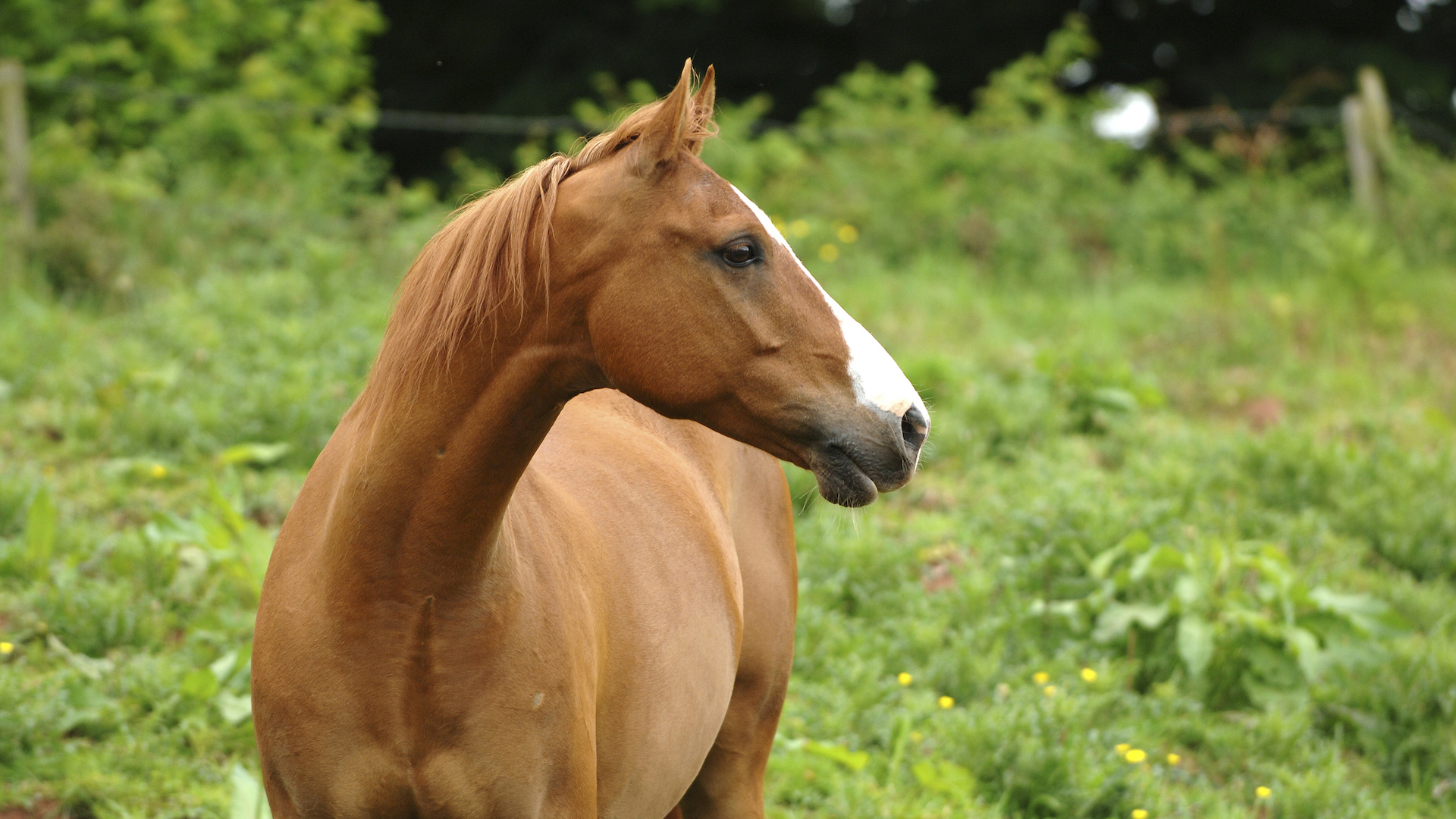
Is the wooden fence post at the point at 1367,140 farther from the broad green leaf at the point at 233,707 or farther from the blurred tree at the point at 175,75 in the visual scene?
the broad green leaf at the point at 233,707

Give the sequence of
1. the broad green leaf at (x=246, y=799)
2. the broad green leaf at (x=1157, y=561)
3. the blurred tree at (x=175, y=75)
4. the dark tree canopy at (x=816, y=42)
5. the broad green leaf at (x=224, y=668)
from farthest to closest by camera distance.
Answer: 1. the dark tree canopy at (x=816, y=42)
2. the blurred tree at (x=175, y=75)
3. the broad green leaf at (x=1157, y=561)
4. the broad green leaf at (x=224, y=668)
5. the broad green leaf at (x=246, y=799)

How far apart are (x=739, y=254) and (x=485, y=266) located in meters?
0.39

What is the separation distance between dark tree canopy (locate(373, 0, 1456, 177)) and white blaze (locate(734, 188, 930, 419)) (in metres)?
11.3

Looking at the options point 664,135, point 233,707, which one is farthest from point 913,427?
point 233,707

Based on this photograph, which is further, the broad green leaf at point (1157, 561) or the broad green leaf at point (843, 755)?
the broad green leaf at point (1157, 561)

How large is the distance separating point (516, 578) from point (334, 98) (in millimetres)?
8507

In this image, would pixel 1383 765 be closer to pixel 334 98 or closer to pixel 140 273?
pixel 140 273

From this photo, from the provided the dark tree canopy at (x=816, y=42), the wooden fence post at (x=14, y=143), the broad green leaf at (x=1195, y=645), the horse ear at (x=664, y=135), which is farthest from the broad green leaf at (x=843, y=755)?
the dark tree canopy at (x=816, y=42)

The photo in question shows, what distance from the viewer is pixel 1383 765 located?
4102 millimetres

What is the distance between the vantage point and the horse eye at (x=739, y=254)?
71.0 inches

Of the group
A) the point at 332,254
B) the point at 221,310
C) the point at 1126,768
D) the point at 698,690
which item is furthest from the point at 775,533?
the point at 332,254

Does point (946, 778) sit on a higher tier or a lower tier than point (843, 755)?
lower

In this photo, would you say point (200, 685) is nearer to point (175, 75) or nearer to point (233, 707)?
point (233, 707)

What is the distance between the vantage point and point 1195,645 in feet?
14.1
